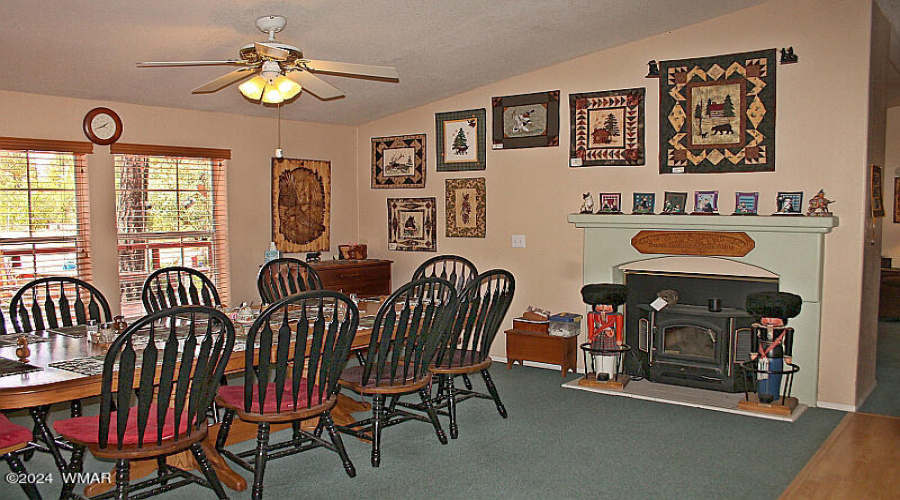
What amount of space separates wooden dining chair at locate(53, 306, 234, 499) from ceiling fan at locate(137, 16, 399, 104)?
4.23 ft

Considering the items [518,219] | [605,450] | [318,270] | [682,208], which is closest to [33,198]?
[318,270]

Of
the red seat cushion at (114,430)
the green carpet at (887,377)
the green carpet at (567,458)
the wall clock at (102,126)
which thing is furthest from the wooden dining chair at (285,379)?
the green carpet at (887,377)

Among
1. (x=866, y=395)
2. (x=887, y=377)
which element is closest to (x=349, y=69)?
(x=866, y=395)

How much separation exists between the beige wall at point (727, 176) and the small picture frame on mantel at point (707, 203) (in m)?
0.06

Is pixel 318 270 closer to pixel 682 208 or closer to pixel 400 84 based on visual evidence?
pixel 400 84

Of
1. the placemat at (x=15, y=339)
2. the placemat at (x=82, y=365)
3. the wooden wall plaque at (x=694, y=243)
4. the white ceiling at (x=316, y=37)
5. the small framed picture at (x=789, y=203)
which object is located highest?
the white ceiling at (x=316, y=37)

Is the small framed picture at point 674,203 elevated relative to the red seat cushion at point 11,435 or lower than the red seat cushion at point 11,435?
elevated

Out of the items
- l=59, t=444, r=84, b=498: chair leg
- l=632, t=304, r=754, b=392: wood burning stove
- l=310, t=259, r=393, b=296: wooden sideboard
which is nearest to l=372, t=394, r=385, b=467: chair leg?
l=59, t=444, r=84, b=498: chair leg

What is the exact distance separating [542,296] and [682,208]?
141cm

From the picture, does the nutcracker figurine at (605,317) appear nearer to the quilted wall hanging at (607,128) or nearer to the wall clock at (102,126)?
the quilted wall hanging at (607,128)

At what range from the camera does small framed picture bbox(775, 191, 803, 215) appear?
480cm

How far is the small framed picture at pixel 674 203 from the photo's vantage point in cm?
527

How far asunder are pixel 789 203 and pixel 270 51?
344 cm

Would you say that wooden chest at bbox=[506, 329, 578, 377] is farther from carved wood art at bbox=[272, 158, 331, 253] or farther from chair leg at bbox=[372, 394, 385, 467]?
chair leg at bbox=[372, 394, 385, 467]
